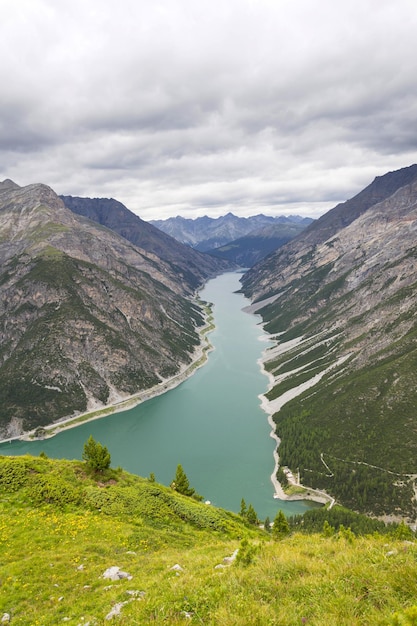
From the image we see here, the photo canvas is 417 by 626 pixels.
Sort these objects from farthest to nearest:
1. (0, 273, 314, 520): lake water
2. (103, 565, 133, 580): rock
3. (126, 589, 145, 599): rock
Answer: (0, 273, 314, 520): lake water < (103, 565, 133, 580): rock < (126, 589, 145, 599): rock

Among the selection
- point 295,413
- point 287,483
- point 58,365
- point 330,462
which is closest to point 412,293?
point 295,413

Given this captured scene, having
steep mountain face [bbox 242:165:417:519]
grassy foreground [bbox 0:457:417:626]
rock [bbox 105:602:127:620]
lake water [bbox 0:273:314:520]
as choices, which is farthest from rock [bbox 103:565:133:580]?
steep mountain face [bbox 242:165:417:519]

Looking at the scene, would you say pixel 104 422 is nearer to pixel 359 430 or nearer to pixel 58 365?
pixel 58 365

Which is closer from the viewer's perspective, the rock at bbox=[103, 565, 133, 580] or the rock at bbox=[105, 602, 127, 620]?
the rock at bbox=[105, 602, 127, 620]

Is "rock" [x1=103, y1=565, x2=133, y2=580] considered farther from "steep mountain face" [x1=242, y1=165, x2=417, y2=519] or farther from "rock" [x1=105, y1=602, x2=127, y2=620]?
"steep mountain face" [x1=242, y1=165, x2=417, y2=519]

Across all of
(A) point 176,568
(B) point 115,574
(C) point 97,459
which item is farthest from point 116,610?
(C) point 97,459

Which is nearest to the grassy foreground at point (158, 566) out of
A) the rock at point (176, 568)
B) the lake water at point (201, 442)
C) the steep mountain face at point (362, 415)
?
the rock at point (176, 568)
